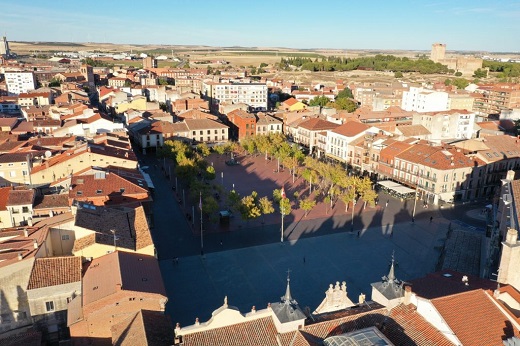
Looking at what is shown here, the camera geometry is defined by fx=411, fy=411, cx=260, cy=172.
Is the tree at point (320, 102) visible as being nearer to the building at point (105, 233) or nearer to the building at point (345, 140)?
the building at point (345, 140)

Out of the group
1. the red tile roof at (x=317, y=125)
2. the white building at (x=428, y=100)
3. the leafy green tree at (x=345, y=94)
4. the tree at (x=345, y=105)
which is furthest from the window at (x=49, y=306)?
the leafy green tree at (x=345, y=94)

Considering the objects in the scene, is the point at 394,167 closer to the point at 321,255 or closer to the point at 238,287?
the point at 321,255

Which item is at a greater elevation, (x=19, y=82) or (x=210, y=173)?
(x=19, y=82)

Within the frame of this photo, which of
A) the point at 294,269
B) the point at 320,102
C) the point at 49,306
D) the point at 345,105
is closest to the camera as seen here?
the point at 49,306

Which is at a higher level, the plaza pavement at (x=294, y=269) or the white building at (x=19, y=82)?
the white building at (x=19, y=82)

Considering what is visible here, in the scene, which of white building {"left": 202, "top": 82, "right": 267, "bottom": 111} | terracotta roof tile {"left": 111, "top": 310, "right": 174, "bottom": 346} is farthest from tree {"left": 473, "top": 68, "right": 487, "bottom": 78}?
terracotta roof tile {"left": 111, "top": 310, "right": 174, "bottom": 346}

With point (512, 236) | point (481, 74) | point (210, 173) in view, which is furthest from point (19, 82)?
point (481, 74)

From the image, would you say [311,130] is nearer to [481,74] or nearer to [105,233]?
[105,233]
